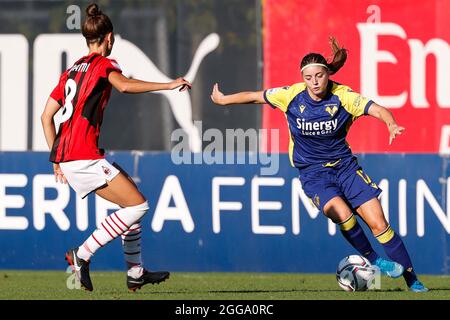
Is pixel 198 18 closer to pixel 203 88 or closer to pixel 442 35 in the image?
pixel 203 88

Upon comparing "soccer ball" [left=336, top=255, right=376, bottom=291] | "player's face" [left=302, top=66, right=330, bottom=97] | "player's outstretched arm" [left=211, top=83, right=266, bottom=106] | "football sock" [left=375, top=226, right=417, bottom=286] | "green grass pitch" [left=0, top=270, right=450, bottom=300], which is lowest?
"green grass pitch" [left=0, top=270, right=450, bottom=300]

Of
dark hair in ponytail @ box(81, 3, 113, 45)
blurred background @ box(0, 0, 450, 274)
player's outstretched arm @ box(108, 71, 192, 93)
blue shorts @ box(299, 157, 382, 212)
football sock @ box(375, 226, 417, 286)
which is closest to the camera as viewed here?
player's outstretched arm @ box(108, 71, 192, 93)

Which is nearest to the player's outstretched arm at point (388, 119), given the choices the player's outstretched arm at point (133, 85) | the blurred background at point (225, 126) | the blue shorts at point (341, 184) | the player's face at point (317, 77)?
the player's face at point (317, 77)

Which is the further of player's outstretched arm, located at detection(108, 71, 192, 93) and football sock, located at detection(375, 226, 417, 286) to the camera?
football sock, located at detection(375, 226, 417, 286)

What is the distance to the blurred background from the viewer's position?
41.8ft

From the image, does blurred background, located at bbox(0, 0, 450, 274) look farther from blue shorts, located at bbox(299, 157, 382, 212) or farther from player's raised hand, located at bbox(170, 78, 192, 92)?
player's raised hand, located at bbox(170, 78, 192, 92)

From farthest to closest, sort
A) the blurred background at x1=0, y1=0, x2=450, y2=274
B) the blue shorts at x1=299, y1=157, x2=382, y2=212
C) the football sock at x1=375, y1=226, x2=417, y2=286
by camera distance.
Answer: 1. the blurred background at x1=0, y1=0, x2=450, y2=274
2. the blue shorts at x1=299, y1=157, x2=382, y2=212
3. the football sock at x1=375, y1=226, x2=417, y2=286

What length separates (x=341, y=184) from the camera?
989cm

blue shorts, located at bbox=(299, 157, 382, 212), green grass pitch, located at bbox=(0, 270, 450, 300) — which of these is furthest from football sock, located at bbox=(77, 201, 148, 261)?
blue shorts, located at bbox=(299, 157, 382, 212)

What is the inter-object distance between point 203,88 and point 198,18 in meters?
0.78

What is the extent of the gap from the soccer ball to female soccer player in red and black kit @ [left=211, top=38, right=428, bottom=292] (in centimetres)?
9

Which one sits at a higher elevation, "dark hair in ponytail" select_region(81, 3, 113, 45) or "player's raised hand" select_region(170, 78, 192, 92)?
"dark hair in ponytail" select_region(81, 3, 113, 45)

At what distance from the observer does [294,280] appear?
11680mm

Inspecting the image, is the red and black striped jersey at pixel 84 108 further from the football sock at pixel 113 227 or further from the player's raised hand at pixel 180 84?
the player's raised hand at pixel 180 84
